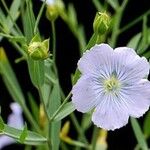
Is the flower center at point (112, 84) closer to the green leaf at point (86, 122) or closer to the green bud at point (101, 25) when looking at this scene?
the green bud at point (101, 25)

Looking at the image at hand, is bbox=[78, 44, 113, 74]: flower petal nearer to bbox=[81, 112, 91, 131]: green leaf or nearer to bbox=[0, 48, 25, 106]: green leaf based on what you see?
bbox=[0, 48, 25, 106]: green leaf

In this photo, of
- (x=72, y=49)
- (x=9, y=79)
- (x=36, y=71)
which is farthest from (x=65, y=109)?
(x=72, y=49)

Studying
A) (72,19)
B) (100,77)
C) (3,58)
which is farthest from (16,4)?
(100,77)

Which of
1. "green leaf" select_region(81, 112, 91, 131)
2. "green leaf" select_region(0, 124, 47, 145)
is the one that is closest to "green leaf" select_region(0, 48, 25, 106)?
"green leaf" select_region(81, 112, 91, 131)

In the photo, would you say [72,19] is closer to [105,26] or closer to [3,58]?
[3,58]

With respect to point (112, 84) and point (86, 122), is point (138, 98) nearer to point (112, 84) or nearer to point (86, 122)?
point (112, 84)

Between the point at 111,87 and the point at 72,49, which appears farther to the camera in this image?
the point at 72,49
